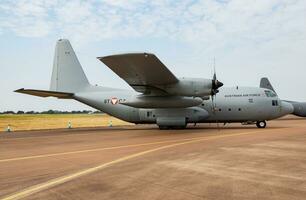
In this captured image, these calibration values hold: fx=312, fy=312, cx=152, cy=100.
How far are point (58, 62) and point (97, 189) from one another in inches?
1079

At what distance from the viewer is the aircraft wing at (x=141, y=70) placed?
2147 cm

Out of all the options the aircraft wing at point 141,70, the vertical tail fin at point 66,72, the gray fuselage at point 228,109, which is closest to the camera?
the aircraft wing at point 141,70

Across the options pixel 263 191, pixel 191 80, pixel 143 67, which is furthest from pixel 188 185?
pixel 191 80

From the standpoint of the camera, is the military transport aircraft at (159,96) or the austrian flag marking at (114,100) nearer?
the military transport aircraft at (159,96)

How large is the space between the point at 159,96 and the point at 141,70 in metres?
4.27

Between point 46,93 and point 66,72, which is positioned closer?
point 46,93

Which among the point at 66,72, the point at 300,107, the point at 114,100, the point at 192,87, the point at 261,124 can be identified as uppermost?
the point at 66,72

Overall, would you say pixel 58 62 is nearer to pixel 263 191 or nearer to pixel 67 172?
pixel 67 172

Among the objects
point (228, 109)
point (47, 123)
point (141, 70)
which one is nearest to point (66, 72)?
point (141, 70)

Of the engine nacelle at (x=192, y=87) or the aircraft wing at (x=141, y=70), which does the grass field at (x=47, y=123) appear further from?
the engine nacelle at (x=192, y=87)

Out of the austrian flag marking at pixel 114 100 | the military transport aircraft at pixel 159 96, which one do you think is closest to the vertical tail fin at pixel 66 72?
the military transport aircraft at pixel 159 96

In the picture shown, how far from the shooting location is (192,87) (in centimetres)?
2509

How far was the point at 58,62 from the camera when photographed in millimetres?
31672

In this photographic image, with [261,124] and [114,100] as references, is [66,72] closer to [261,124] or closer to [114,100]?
[114,100]
